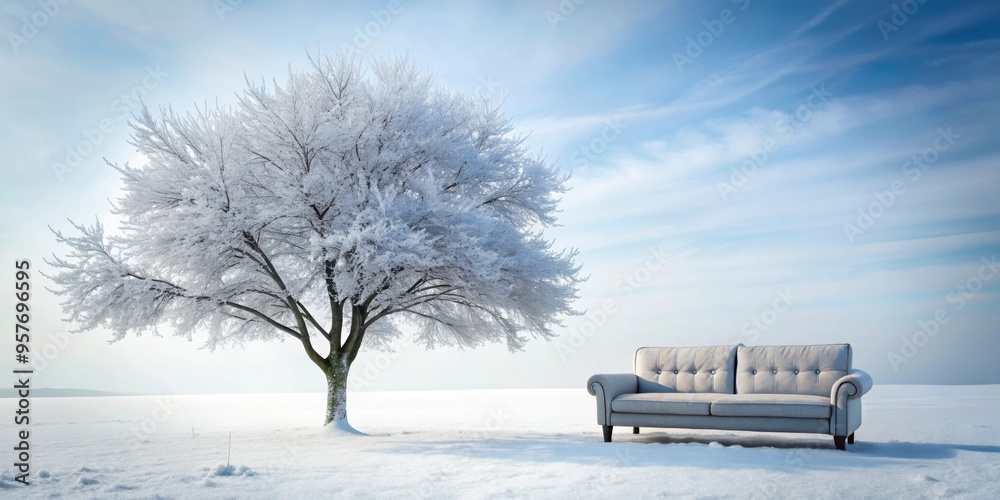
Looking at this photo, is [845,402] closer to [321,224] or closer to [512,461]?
[512,461]

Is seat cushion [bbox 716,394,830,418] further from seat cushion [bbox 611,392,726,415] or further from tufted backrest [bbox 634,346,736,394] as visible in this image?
tufted backrest [bbox 634,346,736,394]

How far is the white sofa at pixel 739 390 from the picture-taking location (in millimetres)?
7145

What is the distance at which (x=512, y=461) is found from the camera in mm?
6281

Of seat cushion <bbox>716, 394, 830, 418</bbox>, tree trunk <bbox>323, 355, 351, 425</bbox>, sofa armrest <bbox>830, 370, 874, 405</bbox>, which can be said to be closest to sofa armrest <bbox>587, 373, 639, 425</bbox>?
seat cushion <bbox>716, 394, 830, 418</bbox>

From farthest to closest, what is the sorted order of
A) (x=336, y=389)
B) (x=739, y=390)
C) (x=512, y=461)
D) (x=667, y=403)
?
(x=336, y=389) < (x=739, y=390) < (x=667, y=403) < (x=512, y=461)

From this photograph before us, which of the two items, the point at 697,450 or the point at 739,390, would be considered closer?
the point at 697,450

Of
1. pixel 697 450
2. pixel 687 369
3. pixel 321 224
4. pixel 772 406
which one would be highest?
pixel 321 224

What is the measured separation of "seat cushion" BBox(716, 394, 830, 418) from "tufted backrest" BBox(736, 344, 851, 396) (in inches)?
15.3

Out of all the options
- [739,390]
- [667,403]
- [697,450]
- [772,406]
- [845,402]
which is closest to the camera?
[697,450]

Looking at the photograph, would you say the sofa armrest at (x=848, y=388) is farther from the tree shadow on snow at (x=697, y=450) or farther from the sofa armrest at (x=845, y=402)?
the tree shadow on snow at (x=697, y=450)

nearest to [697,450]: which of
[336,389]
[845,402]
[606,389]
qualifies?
[606,389]

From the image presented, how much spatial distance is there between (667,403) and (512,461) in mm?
2463

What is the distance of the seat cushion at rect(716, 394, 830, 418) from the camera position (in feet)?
23.5

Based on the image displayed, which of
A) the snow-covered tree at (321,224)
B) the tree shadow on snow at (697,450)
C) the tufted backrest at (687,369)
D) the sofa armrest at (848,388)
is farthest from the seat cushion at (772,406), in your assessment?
the snow-covered tree at (321,224)
